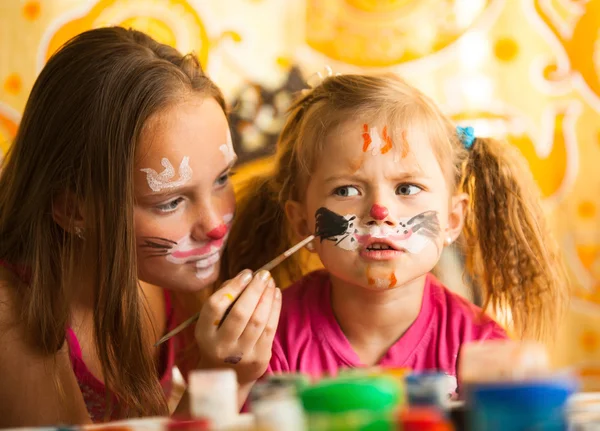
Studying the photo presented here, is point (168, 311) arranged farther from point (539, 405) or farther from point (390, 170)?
point (539, 405)

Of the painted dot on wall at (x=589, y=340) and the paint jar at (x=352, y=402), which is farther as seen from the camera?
the painted dot on wall at (x=589, y=340)

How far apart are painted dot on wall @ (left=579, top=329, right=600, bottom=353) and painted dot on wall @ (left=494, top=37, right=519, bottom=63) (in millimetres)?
717

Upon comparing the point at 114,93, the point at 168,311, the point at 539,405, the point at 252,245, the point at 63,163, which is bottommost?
the point at 539,405

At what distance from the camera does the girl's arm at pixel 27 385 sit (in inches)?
50.7

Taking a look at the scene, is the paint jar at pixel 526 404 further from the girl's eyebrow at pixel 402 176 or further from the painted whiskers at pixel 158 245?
the painted whiskers at pixel 158 245

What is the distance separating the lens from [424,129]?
1281 mm

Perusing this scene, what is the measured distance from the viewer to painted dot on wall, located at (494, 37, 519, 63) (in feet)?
6.30

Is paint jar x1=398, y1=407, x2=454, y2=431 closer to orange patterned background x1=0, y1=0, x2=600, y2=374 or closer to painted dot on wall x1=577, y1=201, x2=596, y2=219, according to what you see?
orange patterned background x1=0, y1=0, x2=600, y2=374

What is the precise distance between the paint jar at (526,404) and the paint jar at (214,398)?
23 centimetres

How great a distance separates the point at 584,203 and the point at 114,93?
122 cm

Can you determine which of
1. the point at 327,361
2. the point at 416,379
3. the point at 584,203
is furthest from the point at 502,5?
the point at 416,379

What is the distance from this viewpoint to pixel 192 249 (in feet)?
4.24

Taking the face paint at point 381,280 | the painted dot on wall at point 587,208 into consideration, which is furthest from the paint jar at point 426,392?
the painted dot on wall at point 587,208

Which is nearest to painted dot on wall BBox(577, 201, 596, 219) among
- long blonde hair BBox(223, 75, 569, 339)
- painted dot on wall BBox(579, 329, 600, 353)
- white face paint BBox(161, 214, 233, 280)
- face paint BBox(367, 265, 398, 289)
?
painted dot on wall BBox(579, 329, 600, 353)
